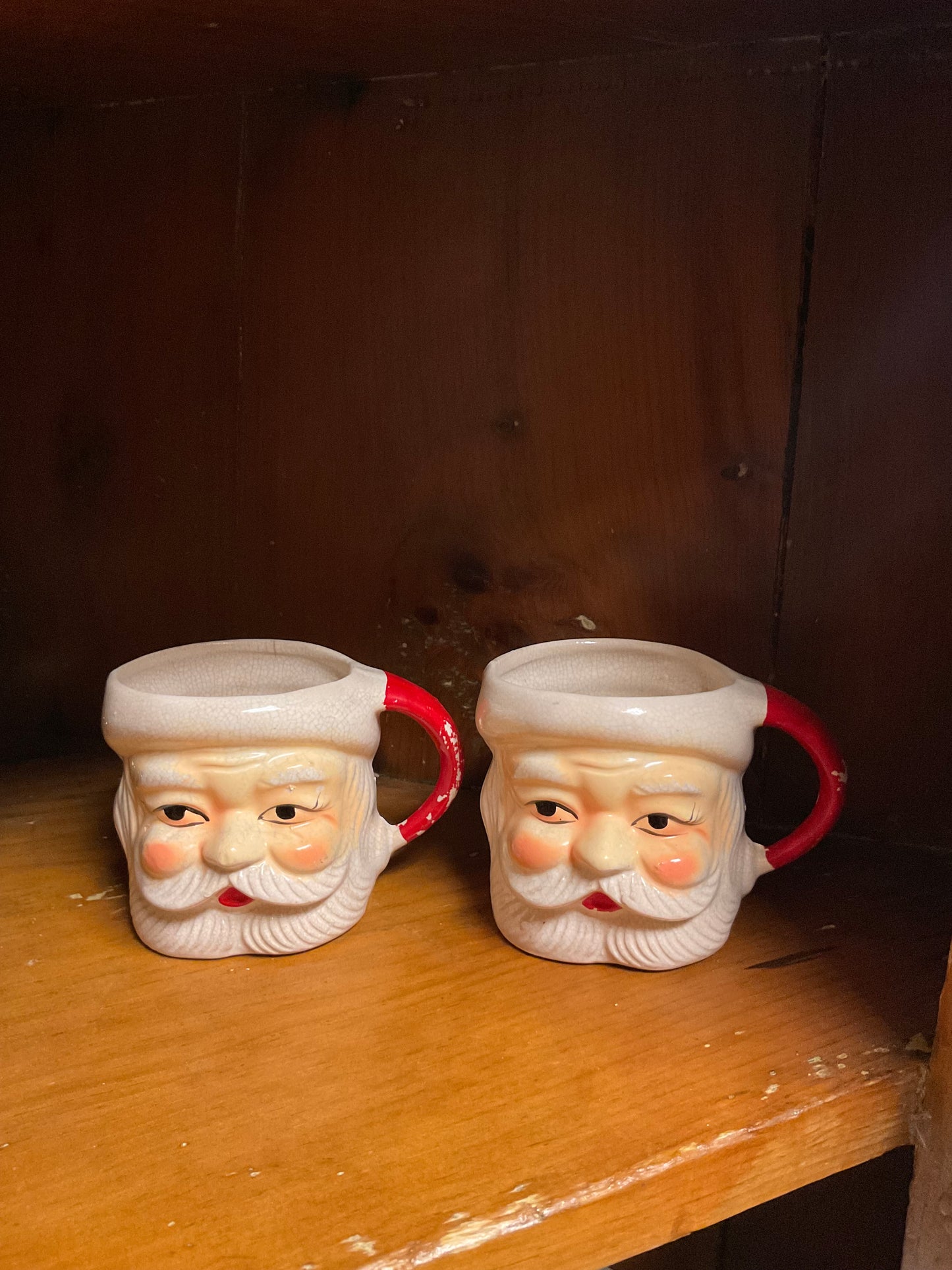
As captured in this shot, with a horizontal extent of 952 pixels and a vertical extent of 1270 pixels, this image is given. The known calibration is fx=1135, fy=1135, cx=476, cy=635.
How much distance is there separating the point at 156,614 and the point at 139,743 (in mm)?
322

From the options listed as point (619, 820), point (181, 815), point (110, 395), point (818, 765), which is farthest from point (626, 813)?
point (110, 395)

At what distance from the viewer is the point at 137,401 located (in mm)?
889

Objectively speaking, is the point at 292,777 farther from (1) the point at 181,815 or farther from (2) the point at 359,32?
(2) the point at 359,32

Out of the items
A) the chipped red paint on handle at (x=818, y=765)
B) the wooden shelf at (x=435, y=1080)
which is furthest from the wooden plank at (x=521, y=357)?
the wooden shelf at (x=435, y=1080)

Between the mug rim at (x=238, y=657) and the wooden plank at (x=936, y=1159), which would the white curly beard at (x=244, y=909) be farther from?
the wooden plank at (x=936, y=1159)

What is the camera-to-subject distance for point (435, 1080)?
53cm

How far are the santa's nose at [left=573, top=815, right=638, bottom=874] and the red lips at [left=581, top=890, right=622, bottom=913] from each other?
0.08 feet

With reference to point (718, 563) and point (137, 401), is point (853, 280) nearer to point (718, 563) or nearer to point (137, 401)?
point (718, 563)

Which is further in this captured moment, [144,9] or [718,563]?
[718,563]

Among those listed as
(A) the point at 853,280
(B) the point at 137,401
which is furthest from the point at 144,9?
(A) the point at 853,280

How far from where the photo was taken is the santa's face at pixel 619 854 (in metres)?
0.61

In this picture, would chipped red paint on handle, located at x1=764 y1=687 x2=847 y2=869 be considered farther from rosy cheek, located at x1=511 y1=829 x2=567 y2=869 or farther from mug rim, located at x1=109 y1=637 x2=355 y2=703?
mug rim, located at x1=109 y1=637 x2=355 y2=703

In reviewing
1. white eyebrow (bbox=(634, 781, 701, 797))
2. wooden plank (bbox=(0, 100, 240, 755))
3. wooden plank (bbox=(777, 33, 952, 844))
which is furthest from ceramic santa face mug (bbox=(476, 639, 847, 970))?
wooden plank (bbox=(0, 100, 240, 755))

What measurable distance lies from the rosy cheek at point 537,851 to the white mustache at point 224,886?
4.7 inches
